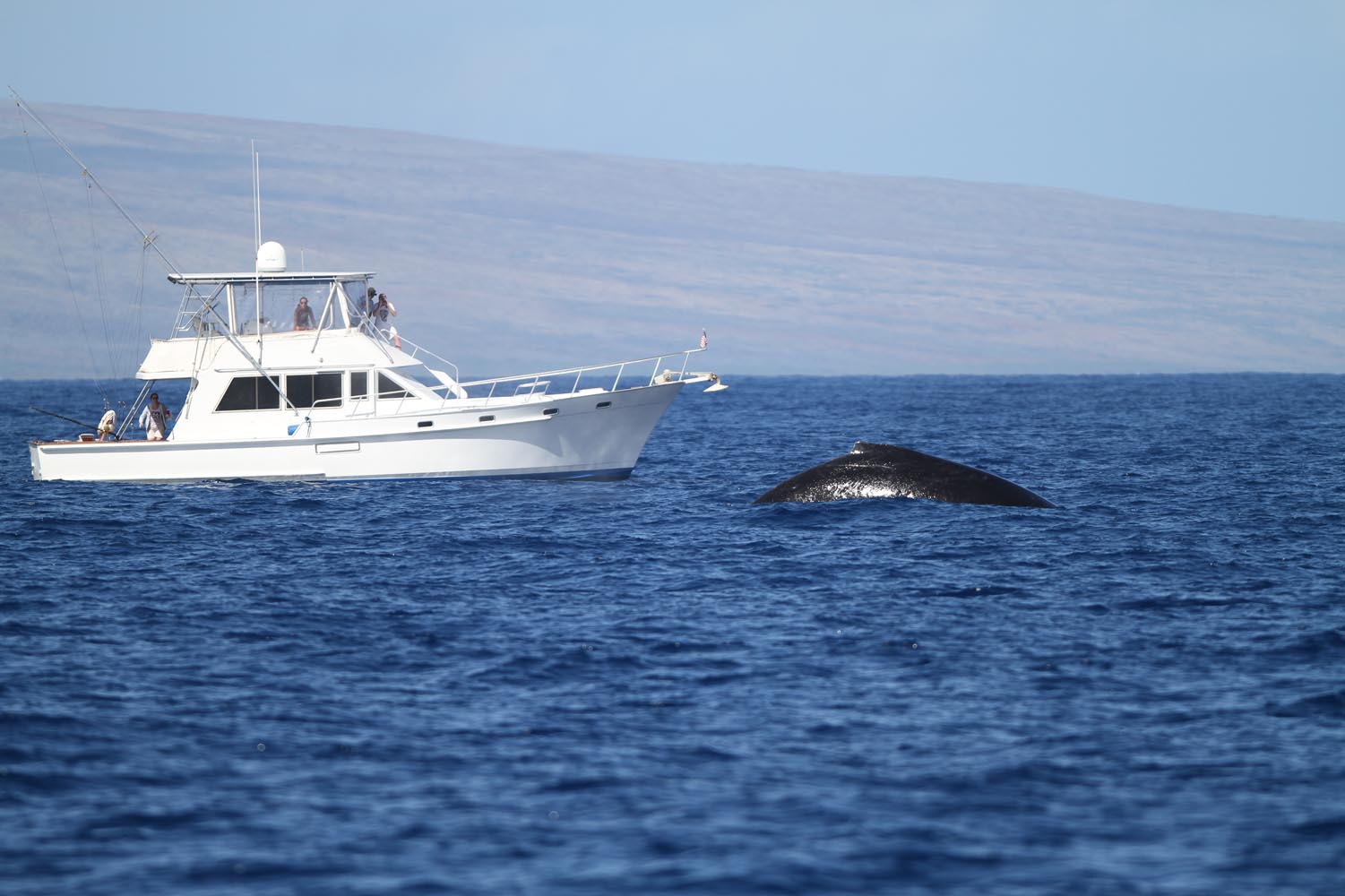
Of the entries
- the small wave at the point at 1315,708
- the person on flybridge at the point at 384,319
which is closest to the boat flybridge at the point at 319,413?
the person on flybridge at the point at 384,319

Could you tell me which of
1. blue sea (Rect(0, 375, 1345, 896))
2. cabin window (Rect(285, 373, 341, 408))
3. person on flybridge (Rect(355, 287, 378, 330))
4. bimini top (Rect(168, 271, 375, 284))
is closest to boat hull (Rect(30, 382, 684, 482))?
cabin window (Rect(285, 373, 341, 408))

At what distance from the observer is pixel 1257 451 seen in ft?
155

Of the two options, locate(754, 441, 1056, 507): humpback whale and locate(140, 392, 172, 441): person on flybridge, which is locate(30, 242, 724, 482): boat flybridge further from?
locate(754, 441, 1056, 507): humpback whale

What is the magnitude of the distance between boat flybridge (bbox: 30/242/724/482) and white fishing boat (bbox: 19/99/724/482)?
0.03 meters

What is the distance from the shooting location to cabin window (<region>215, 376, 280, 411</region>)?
3481cm

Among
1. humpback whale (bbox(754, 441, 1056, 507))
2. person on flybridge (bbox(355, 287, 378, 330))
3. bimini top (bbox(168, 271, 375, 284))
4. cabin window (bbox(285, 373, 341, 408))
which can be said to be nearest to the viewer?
humpback whale (bbox(754, 441, 1056, 507))

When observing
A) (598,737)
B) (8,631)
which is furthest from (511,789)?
(8,631)

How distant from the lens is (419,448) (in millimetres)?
34344

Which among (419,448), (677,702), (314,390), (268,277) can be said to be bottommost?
(677,702)

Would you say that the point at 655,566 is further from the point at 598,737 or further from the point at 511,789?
the point at 511,789

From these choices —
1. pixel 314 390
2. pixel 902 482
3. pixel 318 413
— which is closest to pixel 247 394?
pixel 314 390

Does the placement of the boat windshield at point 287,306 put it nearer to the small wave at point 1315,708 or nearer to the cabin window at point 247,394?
the cabin window at point 247,394

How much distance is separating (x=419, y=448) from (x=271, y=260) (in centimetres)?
652

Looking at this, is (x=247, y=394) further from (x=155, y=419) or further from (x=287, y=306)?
(x=155, y=419)
